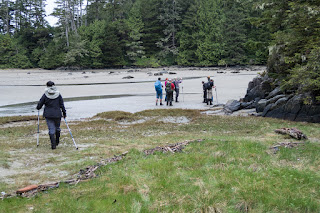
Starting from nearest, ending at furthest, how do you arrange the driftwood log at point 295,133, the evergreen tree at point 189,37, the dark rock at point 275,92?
the driftwood log at point 295,133, the dark rock at point 275,92, the evergreen tree at point 189,37

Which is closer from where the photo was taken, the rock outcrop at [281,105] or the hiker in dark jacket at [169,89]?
the rock outcrop at [281,105]

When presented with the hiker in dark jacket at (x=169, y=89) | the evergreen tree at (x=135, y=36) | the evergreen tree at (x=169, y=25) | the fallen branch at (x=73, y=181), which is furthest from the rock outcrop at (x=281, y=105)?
the evergreen tree at (x=169, y=25)

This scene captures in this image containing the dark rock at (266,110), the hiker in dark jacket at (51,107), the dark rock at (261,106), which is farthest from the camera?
the dark rock at (261,106)

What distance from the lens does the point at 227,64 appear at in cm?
7444

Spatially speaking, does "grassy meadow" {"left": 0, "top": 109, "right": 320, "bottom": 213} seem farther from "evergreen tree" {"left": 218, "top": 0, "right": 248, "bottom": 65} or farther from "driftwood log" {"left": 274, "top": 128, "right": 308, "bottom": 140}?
"evergreen tree" {"left": 218, "top": 0, "right": 248, "bottom": 65}

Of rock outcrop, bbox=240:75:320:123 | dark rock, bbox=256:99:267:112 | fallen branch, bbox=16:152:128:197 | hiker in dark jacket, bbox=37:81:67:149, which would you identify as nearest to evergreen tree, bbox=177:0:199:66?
rock outcrop, bbox=240:75:320:123

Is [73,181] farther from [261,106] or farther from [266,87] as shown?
[266,87]

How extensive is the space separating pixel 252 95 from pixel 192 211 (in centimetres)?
2003

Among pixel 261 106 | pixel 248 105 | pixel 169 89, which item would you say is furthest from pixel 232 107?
pixel 169 89

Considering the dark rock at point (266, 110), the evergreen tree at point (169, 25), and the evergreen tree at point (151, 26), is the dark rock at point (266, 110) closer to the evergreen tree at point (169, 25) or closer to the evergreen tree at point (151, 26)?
the evergreen tree at point (169, 25)

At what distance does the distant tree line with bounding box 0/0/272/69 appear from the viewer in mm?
A: 75938

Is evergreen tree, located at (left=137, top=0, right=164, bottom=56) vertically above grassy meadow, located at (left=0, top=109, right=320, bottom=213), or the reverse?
evergreen tree, located at (left=137, top=0, right=164, bottom=56)

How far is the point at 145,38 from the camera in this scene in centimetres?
8656

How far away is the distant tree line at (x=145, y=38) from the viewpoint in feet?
249
